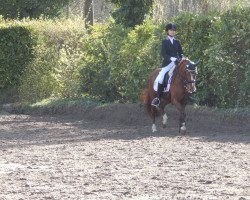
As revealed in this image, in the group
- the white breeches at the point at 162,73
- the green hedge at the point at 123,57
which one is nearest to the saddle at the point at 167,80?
the white breeches at the point at 162,73

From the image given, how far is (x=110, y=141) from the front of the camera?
53.4 ft

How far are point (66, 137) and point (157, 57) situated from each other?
527 cm

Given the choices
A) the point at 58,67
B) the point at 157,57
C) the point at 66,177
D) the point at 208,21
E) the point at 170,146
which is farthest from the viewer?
the point at 58,67

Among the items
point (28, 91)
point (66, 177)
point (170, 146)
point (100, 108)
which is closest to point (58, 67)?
point (28, 91)

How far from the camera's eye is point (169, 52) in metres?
18.3

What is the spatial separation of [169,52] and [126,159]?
5857mm

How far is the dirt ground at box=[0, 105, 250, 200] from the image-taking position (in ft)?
31.7

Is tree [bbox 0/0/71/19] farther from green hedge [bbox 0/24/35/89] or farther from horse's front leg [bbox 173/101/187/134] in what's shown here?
horse's front leg [bbox 173/101/187/134]

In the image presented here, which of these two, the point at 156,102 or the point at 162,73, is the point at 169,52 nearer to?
the point at 162,73

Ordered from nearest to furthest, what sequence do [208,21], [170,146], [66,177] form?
1. [66,177]
2. [170,146]
3. [208,21]

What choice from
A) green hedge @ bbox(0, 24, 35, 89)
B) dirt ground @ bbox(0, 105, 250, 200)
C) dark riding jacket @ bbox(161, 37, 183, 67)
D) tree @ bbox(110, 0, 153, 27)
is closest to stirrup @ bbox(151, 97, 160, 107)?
dirt ground @ bbox(0, 105, 250, 200)

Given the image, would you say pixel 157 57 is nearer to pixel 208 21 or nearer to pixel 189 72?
pixel 208 21

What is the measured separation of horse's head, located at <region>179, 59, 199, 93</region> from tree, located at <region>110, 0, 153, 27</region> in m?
8.28

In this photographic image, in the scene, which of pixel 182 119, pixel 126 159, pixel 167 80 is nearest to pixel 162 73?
pixel 167 80
